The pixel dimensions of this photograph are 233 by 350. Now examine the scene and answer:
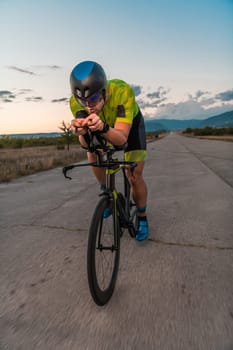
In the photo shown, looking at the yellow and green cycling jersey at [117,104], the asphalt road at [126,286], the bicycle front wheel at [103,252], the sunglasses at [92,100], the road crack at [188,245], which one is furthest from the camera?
the road crack at [188,245]

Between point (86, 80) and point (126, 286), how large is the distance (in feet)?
5.31

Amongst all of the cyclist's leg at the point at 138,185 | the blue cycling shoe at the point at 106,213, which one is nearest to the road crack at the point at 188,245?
the cyclist's leg at the point at 138,185

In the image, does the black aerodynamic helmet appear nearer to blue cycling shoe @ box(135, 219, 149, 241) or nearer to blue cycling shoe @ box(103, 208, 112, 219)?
blue cycling shoe @ box(103, 208, 112, 219)

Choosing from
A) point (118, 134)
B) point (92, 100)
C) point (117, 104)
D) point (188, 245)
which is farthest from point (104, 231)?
point (188, 245)

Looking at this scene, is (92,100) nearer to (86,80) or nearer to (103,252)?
(86,80)

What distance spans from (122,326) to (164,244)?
54.0 inches

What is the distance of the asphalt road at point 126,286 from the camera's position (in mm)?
1525

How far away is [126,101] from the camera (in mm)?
2152

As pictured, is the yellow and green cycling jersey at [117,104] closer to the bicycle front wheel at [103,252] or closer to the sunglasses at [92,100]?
the sunglasses at [92,100]

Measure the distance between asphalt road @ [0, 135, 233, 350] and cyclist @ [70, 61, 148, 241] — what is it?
0.61m

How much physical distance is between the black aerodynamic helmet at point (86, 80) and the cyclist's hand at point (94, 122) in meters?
0.29

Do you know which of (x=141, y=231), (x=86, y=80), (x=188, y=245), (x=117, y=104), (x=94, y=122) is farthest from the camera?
(x=141, y=231)

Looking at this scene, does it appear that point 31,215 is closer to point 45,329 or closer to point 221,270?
point 45,329

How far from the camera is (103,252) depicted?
1.99 m
